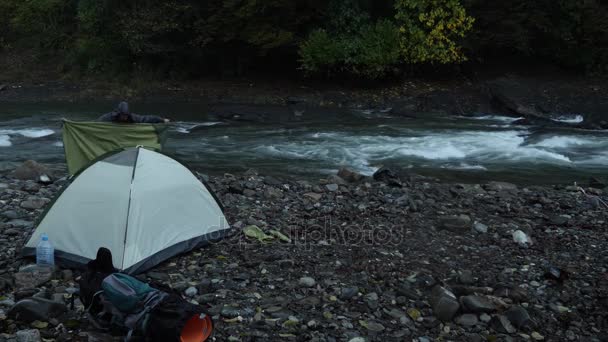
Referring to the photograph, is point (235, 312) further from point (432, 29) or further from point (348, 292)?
point (432, 29)

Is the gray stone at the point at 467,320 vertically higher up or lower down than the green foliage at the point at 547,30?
lower down

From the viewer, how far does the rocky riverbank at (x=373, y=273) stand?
5.87m

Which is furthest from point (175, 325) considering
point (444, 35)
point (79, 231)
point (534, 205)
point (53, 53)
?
point (53, 53)

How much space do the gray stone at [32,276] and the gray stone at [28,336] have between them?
Answer: 110 cm

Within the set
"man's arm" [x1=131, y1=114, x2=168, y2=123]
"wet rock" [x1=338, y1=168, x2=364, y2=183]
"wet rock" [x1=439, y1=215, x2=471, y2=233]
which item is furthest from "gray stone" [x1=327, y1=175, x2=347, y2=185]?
"man's arm" [x1=131, y1=114, x2=168, y2=123]

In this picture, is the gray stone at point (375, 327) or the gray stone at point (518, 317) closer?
the gray stone at point (375, 327)

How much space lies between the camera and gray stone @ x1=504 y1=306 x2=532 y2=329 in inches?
237

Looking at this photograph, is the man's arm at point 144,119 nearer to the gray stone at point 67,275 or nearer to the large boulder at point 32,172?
the large boulder at point 32,172

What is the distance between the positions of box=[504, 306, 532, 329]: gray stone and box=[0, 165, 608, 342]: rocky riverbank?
12 millimetres

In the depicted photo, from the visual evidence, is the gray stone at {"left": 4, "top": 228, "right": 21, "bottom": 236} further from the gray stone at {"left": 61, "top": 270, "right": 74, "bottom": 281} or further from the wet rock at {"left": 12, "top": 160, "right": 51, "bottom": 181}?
the wet rock at {"left": 12, "top": 160, "right": 51, "bottom": 181}

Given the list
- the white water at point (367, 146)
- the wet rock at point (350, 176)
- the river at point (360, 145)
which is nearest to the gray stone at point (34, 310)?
the wet rock at point (350, 176)

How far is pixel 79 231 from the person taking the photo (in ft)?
23.0

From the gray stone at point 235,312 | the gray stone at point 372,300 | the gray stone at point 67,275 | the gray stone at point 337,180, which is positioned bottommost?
the gray stone at point 235,312

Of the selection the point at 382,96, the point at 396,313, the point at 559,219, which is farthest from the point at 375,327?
the point at 382,96
